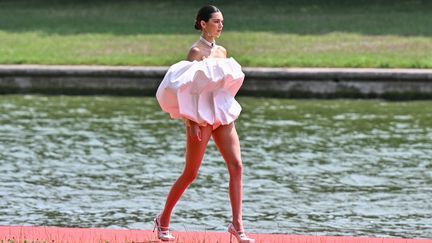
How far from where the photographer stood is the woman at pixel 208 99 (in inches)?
342

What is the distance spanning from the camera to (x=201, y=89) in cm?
871

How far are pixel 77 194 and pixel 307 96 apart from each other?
758 centimetres

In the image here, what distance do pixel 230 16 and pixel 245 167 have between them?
14330 mm

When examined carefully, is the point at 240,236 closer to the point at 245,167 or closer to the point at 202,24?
the point at 202,24

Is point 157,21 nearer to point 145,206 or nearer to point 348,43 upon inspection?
point 348,43

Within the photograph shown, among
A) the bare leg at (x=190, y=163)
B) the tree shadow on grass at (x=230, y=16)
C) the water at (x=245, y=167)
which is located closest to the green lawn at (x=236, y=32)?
the tree shadow on grass at (x=230, y=16)

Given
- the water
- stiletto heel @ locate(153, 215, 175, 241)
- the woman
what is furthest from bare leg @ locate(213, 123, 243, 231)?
the water

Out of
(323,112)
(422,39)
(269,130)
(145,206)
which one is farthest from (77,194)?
(422,39)

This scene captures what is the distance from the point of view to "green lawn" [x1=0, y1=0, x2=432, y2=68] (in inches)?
870

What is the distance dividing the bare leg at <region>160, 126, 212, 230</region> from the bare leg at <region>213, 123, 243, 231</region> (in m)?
0.08

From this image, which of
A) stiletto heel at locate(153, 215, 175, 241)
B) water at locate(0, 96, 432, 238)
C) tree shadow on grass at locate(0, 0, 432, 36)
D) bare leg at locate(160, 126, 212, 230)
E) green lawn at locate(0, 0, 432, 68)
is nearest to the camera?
bare leg at locate(160, 126, 212, 230)

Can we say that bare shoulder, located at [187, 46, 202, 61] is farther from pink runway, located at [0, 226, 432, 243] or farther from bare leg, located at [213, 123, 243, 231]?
pink runway, located at [0, 226, 432, 243]

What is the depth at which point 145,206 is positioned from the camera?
11719mm

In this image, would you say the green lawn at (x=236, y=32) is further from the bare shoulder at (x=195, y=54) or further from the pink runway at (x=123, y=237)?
the bare shoulder at (x=195, y=54)
